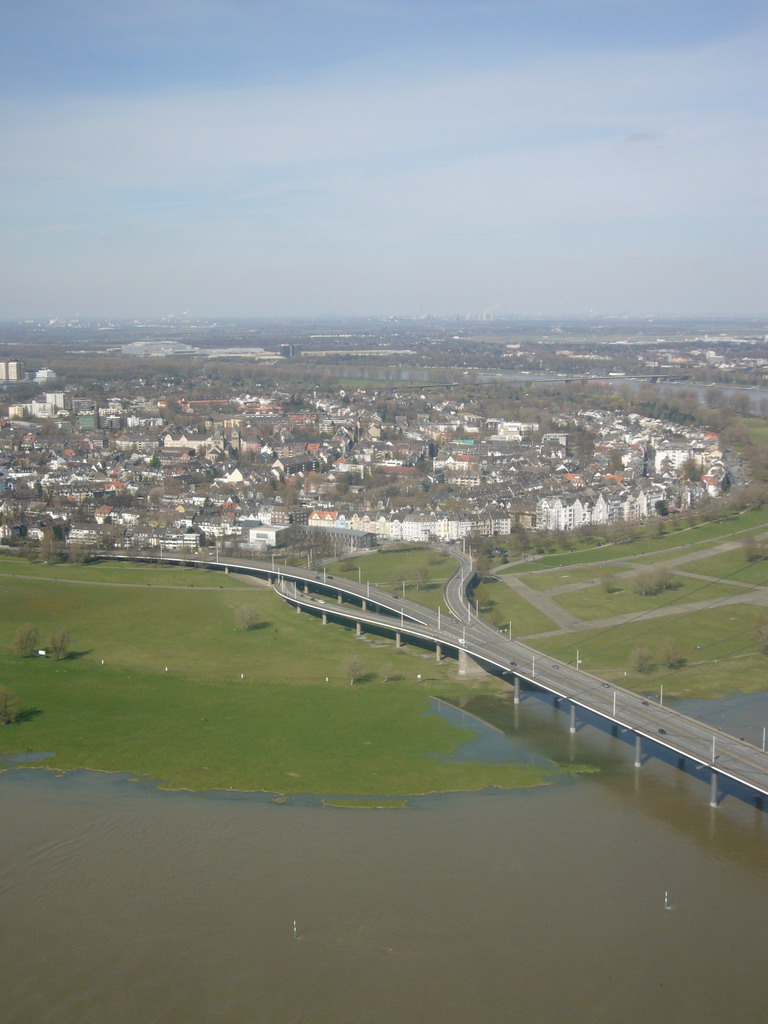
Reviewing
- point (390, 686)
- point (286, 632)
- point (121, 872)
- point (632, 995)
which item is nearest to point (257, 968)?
point (121, 872)

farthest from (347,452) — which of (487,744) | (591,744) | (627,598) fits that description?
(591,744)

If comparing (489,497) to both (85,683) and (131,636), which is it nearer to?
(131,636)

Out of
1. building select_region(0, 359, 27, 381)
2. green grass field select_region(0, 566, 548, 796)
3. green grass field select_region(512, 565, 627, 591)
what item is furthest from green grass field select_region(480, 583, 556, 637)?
building select_region(0, 359, 27, 381)

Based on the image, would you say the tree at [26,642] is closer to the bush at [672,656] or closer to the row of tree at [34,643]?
the row of tree at [34,643]

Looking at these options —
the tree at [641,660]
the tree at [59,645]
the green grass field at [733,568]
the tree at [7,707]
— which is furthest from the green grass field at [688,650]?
the tree at [7,707]

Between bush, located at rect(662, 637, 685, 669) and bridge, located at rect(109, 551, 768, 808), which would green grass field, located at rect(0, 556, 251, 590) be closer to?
bridge, located at rect(109, 551, 768, 808)
